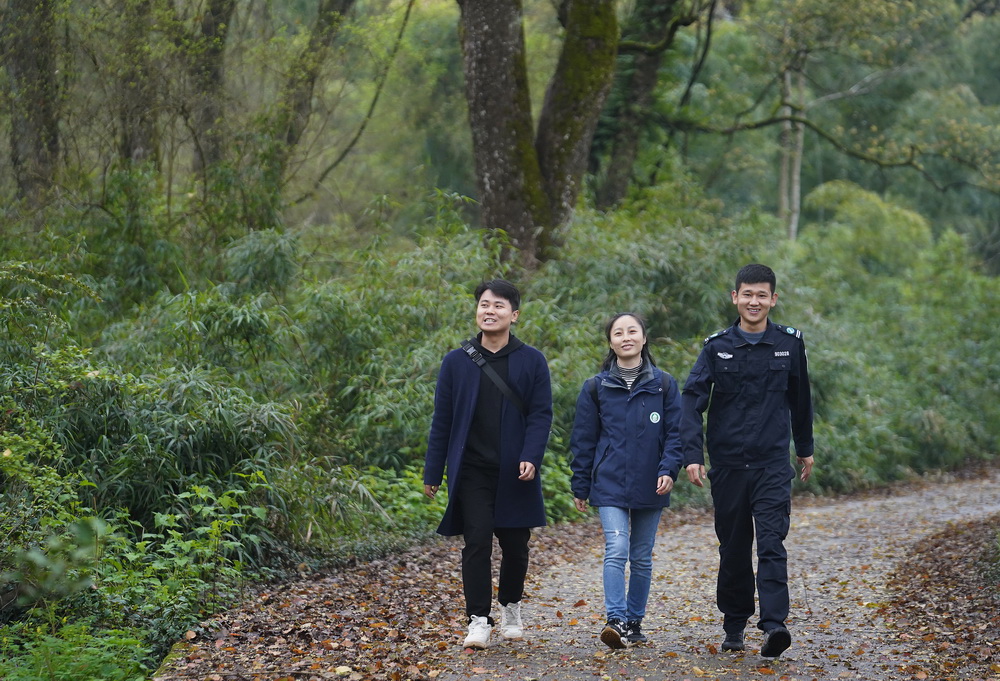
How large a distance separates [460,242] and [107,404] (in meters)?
5.44

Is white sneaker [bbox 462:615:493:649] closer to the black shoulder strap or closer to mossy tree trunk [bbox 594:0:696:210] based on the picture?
the black shoulder strap

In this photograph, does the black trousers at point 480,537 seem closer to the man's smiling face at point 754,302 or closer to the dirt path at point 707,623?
the dirt path at point 707,623

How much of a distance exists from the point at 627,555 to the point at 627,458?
490 mm

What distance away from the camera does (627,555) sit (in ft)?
17.8

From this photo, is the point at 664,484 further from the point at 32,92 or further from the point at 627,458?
the point at 32,92

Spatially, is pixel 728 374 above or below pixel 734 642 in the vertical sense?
above

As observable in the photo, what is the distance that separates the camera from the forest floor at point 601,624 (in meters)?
5.11

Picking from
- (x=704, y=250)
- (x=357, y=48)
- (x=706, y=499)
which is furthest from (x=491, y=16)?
(x=706, y=499)

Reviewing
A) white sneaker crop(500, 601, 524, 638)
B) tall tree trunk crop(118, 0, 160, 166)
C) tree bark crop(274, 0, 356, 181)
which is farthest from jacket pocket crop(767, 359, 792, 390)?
tall tree trunk crop(118, 0, 160, 166)

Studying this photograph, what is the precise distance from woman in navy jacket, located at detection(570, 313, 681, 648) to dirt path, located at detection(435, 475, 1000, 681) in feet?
1.02

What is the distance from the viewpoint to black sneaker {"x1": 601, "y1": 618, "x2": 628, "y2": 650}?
17.3 ft

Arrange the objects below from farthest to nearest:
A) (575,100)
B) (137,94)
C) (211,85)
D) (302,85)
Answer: (575,100)
(302,85)
(211,85)
(137,94)

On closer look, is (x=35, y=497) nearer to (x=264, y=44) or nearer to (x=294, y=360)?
(x=294, y=360)

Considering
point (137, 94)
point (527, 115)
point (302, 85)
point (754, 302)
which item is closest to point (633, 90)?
point (527, 115)
